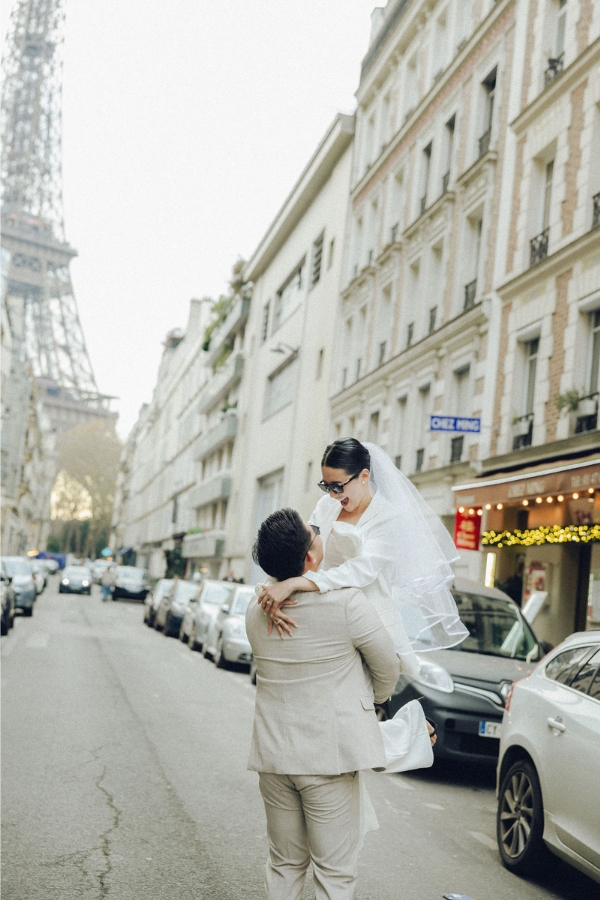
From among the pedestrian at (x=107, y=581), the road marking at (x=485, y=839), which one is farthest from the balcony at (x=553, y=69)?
the pedestrian at (x=107, y=581)

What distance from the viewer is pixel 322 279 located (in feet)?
120

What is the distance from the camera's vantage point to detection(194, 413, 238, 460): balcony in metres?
50.1

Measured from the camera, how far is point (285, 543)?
3.47m

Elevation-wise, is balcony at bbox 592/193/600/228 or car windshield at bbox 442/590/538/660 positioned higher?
balcony at bbox 592/193/600/228

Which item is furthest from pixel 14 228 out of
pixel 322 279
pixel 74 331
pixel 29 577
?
pixel 29 577

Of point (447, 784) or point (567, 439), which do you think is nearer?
point (447, 784)

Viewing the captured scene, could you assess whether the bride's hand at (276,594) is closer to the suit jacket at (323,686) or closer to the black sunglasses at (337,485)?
the suit jacket at (323,686)

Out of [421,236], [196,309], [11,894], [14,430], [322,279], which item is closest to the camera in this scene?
[11,894]

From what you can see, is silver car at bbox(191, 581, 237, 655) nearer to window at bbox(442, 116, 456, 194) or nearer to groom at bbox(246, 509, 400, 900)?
window at bbox(442, 116, 456, 194)

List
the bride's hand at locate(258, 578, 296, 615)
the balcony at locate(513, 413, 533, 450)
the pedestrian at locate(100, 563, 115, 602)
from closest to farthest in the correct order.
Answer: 1. the bride's hand at locate(258, 578, 296, 615)
2. the balcony at locate(513, 413, 533, 450)
3. the pedestrian at locate(100, 563, 115, 602)

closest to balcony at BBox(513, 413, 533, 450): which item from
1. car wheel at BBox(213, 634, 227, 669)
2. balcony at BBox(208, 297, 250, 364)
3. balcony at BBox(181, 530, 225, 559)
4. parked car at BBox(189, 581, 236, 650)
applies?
car wheel at BBox(213, 634, 227, 669)

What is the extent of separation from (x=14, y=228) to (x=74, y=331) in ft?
47.3

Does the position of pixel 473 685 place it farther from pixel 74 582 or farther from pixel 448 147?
pixel 74 582

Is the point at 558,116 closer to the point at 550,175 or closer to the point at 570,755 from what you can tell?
the point at 550,175
